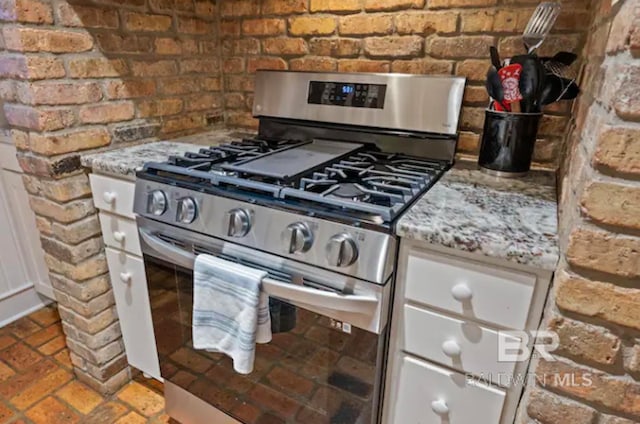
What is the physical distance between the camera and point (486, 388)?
85 centimetres

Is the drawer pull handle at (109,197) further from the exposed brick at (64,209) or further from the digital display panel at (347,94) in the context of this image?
the digital display panel at (347,94)

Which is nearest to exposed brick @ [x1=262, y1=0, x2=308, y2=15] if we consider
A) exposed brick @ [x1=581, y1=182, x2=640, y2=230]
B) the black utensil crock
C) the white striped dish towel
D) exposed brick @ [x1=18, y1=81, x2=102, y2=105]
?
exposed brick @ [x1=18, y1=81, x2=102, y2=105]

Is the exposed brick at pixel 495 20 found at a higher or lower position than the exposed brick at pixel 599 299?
higher

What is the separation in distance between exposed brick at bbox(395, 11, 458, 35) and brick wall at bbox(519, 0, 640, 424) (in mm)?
562

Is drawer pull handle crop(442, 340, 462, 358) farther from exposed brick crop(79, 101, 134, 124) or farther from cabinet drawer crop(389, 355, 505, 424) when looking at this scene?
exposed brick crop(79, 101, 134, 124)

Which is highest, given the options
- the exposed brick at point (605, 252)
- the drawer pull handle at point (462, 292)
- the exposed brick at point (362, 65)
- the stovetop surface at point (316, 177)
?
the exposed brick at point (362, 65)

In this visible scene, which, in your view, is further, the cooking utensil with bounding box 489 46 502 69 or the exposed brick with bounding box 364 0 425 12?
the exposed brick with bounding box 364 0 425 12

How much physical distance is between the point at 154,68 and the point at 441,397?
1.43 meters

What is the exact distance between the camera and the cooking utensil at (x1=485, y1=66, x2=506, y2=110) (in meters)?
1.06

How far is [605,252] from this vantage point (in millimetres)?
587

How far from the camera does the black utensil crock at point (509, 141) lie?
106 centimetres

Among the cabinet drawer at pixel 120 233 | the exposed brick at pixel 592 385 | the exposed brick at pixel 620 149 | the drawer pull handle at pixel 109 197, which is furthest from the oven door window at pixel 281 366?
the exposed brick at pixel 620 149

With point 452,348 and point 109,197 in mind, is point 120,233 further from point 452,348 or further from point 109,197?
point 452,348

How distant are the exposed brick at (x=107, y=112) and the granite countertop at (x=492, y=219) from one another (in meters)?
1.09
